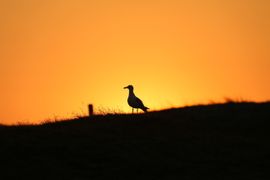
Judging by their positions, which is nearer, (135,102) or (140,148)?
(140,148)

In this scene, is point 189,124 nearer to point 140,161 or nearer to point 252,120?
point 252,120

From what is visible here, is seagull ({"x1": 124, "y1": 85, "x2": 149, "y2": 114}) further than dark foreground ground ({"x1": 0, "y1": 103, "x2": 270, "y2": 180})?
Yes

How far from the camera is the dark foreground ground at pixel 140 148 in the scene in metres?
24.7

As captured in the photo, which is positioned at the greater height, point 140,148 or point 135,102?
point 135,102

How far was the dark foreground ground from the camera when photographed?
2467 cm

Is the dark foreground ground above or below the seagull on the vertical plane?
below

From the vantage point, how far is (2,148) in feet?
85.9

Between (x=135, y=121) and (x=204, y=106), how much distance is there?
19.0 ft

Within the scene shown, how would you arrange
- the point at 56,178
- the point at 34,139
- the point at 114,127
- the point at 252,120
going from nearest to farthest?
the point at 56,178 → the point at 34,139 → the point at 114,127 → the point at 252,120

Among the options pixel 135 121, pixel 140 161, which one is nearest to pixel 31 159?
pixel 140 161

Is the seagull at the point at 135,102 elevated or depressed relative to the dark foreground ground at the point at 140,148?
elevated

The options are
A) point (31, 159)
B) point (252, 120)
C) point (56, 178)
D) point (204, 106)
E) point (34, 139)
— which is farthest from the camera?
point (204, 106)

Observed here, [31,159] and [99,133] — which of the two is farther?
[99,133]

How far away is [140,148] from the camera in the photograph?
1064 inches
